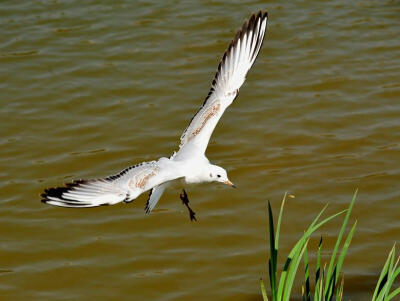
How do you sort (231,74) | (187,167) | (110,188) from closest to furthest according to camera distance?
(110,188)
(187,167)
(231,74)

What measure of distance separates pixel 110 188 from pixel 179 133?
296 centimetres

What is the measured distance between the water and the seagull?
25.7 inches

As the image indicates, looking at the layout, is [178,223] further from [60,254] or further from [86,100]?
[86,100]

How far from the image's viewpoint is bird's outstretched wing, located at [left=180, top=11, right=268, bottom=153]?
653 centimetres

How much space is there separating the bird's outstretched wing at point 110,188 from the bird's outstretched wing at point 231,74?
0.82m

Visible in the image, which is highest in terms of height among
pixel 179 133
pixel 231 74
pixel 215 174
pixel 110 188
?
pixel 231 74

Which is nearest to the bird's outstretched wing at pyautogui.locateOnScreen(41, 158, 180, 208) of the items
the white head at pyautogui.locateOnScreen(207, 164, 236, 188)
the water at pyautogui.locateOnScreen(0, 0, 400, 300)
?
the white head at pyautogui.locateOnScreen(207, 164, 236, 188)

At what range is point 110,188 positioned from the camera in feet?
17.9

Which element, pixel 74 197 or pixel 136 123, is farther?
pixel 136 123

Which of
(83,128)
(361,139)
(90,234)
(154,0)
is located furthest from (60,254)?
(154,0)

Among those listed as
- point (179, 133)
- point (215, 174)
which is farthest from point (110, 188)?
point (179, 133)

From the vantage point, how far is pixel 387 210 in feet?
22.9

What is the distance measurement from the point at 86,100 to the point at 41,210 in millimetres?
2160

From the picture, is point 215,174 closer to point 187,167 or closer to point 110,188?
point 187,167
